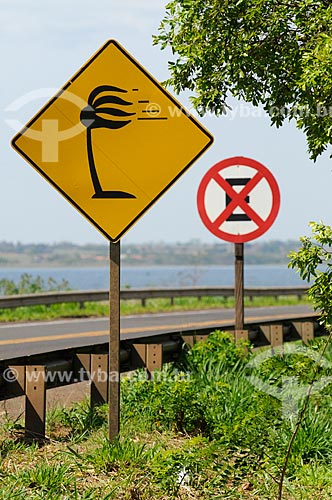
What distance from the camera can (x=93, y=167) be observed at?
692 cm

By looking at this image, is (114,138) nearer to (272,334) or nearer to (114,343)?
(114,343)

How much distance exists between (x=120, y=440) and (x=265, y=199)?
440cm

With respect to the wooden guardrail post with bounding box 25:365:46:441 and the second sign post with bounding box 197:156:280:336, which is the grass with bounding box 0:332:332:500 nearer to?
the wooden guardrail post with bounding box 25:365:46:441

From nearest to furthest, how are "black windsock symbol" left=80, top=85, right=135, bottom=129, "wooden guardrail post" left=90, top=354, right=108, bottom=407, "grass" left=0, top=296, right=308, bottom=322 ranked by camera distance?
"black windsock symbol" left=80, top=85, right=135, bottom=129, "wooden guardrail post" left=90, top=354, right=108, bottom=407, "grass" left=0, top=296, right=308, bottom=322

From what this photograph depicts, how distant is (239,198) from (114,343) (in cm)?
405

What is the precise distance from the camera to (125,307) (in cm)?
2402

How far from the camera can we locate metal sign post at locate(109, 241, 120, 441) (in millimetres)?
6922

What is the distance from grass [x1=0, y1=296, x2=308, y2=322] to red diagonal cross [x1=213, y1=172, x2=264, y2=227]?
1087 cm

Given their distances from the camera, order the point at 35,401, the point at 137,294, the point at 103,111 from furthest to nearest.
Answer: the point at 137,294
the point at 35,401
the point at 103,111

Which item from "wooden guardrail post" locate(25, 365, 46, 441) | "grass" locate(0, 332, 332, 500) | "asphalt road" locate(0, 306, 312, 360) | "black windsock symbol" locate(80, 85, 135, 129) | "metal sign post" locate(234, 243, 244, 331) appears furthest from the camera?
"asphalt road" locate(0, 306, 312, 360)

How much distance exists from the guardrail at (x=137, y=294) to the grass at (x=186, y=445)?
12.2 meters

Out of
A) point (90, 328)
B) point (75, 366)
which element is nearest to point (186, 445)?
point (75, 366)

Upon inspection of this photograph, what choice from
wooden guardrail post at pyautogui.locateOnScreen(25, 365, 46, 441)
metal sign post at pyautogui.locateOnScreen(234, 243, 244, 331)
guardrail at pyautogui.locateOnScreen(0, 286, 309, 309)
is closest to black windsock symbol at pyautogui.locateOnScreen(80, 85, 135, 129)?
wooden guardrail post at pyautogui.locateOnScreen(25, 365, 46, 441)

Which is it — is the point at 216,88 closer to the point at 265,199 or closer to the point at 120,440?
the point at 265,199
